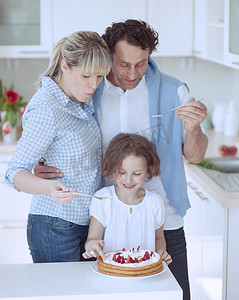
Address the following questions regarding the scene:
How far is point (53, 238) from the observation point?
1.82m

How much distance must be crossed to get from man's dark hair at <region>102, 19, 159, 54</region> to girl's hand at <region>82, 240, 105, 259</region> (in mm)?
622

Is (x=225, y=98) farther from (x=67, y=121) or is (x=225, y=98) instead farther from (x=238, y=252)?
(x=67, y=121)

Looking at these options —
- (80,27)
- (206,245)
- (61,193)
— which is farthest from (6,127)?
(61,193)

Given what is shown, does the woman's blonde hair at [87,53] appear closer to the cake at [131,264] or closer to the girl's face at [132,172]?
the girl's face at [132,172]

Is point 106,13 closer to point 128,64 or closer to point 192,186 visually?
point 192,186

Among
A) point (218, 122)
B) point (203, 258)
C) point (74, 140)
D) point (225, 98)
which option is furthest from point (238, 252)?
point (225, 98)

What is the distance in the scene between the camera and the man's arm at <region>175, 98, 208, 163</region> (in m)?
1.78

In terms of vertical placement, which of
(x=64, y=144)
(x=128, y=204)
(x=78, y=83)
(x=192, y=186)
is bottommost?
(x=192, y=186)

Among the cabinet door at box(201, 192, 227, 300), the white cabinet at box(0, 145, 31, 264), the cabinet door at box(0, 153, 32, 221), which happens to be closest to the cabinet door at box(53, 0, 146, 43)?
the white cabinet at box(0, 145, 31, 264)

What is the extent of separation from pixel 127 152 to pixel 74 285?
50 cm

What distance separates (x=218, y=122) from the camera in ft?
13.0

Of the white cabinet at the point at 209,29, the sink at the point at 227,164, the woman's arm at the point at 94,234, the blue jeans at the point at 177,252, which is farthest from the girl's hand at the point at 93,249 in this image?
the white cabinet at the point at 209,29

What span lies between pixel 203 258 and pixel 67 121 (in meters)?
1.30

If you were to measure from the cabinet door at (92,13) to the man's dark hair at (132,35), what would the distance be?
179 cm
